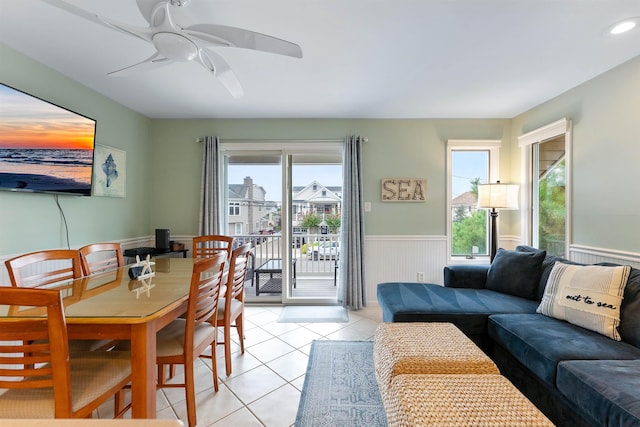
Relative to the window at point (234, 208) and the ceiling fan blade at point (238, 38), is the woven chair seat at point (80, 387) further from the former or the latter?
the window at point (234, 208)

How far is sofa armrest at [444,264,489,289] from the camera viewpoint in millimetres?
2730

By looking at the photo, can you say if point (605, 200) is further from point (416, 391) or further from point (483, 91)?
point (416, 391)

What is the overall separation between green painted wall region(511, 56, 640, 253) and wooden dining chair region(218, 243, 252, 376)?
121 inches

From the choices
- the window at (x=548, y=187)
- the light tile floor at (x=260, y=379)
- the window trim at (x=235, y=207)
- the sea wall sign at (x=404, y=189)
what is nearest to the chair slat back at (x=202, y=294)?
the light tile floor at (x=260, y=379)

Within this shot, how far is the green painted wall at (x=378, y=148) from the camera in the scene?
3.52 meters

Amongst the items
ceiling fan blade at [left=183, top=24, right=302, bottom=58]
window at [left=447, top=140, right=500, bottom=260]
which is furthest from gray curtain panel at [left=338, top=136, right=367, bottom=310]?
ceiling fan blade at [left=183, top=24, right=302, bottom=58]

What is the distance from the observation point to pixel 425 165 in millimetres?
3520

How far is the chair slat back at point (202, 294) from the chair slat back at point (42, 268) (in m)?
0.93

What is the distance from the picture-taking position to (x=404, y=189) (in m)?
3.51

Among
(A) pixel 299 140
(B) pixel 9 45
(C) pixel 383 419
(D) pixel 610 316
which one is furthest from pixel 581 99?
(B) pixel 9 45

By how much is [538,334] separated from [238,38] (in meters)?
2.51

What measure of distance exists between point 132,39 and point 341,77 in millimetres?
1633

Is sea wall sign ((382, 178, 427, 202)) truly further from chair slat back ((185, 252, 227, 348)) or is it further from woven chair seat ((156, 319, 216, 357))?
woven chair seat ((156, 319, 216, 357))

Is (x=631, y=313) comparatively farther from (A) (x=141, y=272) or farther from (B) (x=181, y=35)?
(A) (x=141, y=272)
